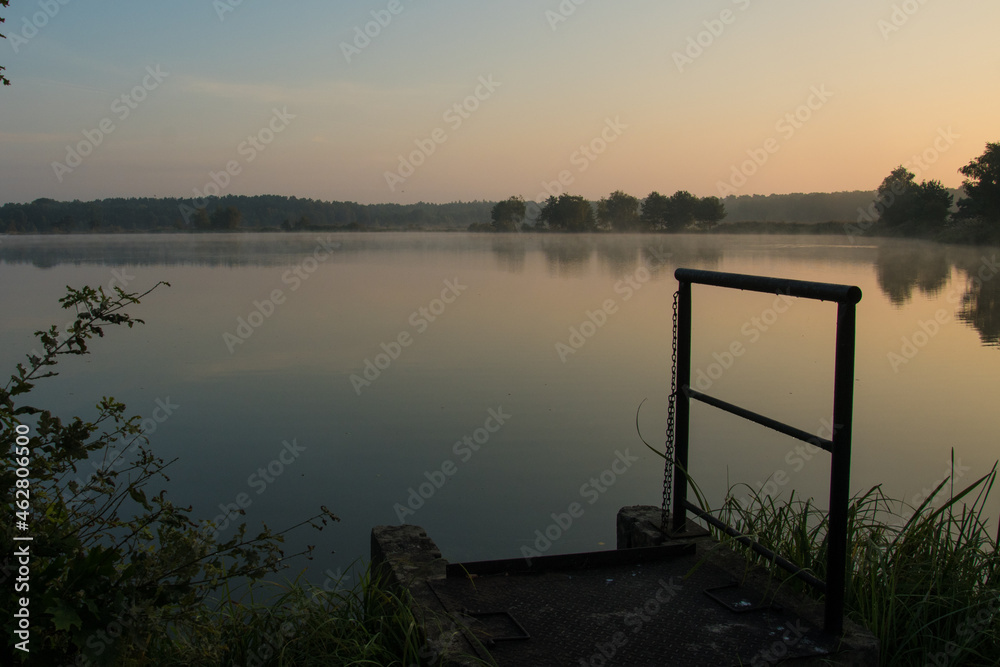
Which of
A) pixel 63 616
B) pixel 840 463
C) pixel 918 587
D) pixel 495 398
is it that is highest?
pixel 840 463

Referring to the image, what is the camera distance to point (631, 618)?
2.51 metres

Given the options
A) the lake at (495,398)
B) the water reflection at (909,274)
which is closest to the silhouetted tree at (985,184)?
the water reflection at (909,274)

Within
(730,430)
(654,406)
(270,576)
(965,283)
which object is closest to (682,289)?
(270,576)

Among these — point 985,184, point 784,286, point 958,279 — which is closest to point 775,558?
point 784,286

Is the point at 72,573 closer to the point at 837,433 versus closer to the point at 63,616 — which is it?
the point at 63,616

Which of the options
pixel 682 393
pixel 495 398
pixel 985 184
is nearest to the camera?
pixel 682 393

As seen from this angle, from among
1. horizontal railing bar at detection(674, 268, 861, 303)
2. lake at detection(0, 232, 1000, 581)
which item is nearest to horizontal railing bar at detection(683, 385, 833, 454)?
horizontal railing bar at detection(674, 268, 861, 303)

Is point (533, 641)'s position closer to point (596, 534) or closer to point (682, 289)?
point (682, 289)

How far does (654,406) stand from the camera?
6.35m

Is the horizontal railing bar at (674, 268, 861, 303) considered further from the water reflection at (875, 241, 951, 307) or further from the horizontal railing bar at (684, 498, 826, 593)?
the water reflection at (875, 241, 951, 307)

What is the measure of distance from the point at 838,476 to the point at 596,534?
198 cm

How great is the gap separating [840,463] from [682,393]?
91cm

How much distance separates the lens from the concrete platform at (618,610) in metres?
2.27

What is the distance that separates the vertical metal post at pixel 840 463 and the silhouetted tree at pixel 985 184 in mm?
35277
